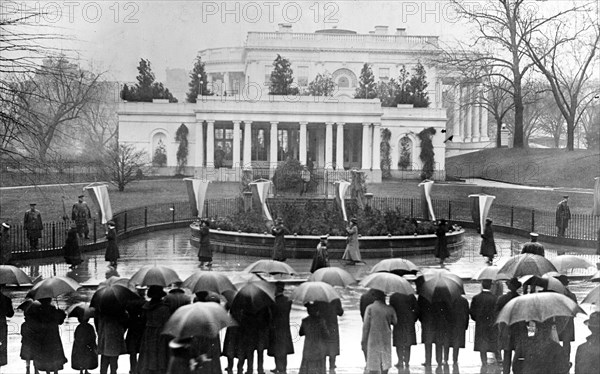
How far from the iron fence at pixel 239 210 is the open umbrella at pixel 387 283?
48.9 feet

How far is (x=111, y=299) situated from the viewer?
367 inches

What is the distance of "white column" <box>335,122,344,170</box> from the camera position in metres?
52.8

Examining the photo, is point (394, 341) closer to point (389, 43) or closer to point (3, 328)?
point (3, 328)

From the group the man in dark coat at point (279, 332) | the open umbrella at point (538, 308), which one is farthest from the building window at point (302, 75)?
the open umbrella at point (538, 308)

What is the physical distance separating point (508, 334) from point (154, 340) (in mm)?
4562

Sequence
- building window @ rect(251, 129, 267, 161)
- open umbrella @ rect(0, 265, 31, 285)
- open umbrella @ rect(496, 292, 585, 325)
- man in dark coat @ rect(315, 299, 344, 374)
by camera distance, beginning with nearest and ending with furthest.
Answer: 1. open umbrella @ rect(496, 292, 585, 325)
2. man in dark coat @ rect(315, 299, 344, 374)
3. open umbrella @ rect(0, 265, 31, 285)
4. building window @ rect(251, 129, 267, 161)

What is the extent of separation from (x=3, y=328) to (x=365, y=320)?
4957mm

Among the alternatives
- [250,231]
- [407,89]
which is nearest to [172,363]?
[250,231]

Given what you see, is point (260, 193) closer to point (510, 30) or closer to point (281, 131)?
point (510, 30)

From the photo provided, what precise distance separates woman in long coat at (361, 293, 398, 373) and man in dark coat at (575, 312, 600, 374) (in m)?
2.30

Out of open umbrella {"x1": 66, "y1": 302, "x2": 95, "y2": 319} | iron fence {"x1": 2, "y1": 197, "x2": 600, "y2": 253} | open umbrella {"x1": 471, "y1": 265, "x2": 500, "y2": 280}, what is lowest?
iron fence {"x1": 2, "y1": 197, "x2": 600, "y2": 253}

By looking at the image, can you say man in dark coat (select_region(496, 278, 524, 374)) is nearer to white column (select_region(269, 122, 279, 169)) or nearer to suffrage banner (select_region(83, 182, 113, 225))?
suffrage banner (select_region(83, 182, 113, 225))

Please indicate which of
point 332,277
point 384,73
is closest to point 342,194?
point 332,277

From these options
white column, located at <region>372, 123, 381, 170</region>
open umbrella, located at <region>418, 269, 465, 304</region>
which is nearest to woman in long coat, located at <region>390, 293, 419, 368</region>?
open umbrella, located at <region>418, 269, 465, 304</region>
